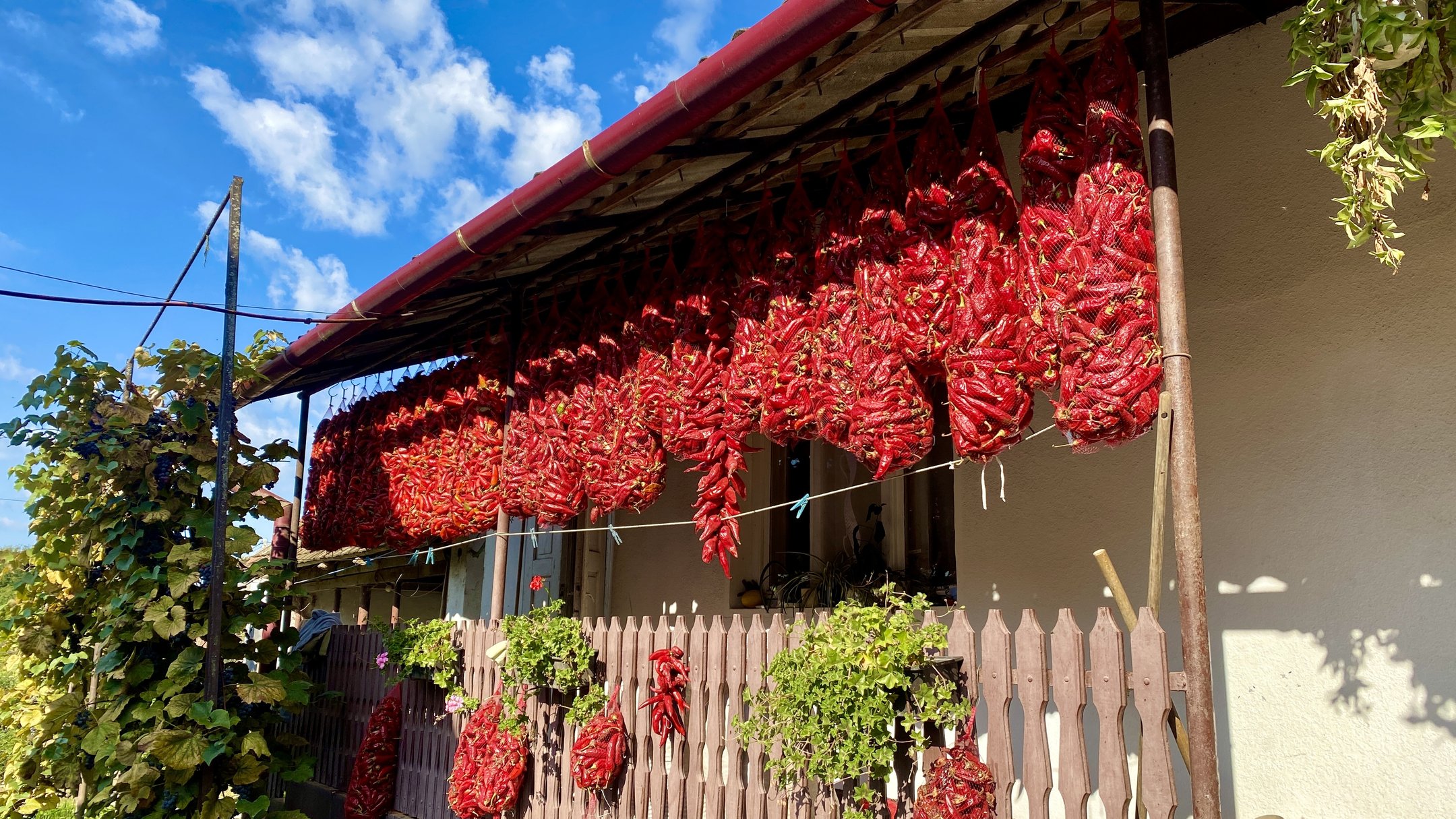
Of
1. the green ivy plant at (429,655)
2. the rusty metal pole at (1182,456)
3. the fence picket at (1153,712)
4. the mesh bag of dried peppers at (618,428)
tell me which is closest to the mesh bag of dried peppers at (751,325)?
the mesh bag of dried peppers at (618,428)

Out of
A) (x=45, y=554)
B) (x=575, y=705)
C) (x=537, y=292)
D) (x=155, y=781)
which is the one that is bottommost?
(x=155, y=781)

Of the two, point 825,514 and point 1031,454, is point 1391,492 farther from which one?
point 825,514

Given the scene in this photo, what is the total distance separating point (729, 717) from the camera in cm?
386

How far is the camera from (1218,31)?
3678 millimetres

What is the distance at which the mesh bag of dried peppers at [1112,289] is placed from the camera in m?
2.64

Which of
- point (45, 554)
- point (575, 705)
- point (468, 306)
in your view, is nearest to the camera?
point (575, 705)

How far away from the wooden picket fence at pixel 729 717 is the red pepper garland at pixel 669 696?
0.06 m

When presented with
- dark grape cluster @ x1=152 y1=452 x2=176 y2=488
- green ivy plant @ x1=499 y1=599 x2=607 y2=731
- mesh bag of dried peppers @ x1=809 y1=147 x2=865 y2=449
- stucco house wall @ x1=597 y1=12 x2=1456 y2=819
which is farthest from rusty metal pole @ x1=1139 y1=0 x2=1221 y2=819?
dark grape cluster @ x1=152 y1=452 x2=176 y2=488

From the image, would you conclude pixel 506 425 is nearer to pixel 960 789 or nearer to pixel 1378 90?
pixel 960 789

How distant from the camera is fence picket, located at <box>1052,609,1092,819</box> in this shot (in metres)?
2.79

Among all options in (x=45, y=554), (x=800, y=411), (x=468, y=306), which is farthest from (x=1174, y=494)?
(x=45, y=554)

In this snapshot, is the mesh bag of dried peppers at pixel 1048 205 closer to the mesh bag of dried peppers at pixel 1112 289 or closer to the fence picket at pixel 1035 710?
the mesh bag of dried peppers at pixel 1112 289

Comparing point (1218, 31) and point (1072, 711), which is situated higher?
point (1218, 31)

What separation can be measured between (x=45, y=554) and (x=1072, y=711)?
5814mm
